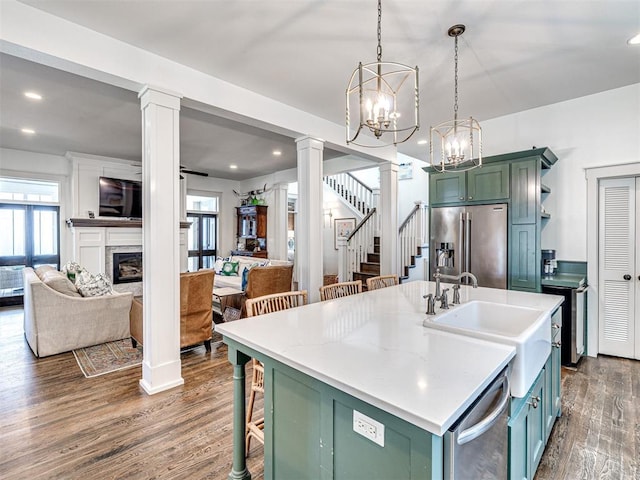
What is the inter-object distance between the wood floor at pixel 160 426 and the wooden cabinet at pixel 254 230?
495cm

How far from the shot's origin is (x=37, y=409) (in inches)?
99.0

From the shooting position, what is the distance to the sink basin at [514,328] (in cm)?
136

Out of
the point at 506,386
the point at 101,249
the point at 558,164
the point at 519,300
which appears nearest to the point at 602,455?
the point at 519,300

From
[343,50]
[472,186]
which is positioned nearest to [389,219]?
[472,186]

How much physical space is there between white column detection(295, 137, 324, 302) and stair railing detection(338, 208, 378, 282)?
2.26 m

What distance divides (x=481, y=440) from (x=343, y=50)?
2.82 metres

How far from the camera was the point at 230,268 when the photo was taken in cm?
647

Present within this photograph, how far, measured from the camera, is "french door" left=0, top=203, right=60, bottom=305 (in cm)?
589

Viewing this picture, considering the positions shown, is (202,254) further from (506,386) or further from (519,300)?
(506,386)

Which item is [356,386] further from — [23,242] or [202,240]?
[202,240]

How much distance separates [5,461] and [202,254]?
6.55m

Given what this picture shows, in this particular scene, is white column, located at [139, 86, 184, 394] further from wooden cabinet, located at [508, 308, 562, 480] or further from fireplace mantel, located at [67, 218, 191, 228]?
fireplace mantel, located at [67, 218, 191, 228]

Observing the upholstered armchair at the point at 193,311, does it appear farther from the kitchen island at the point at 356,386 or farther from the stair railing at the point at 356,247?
the stair railing at the point at 356,247

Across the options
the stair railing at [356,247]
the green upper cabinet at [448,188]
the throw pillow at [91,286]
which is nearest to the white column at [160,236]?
the throw pillow at [91,286]
